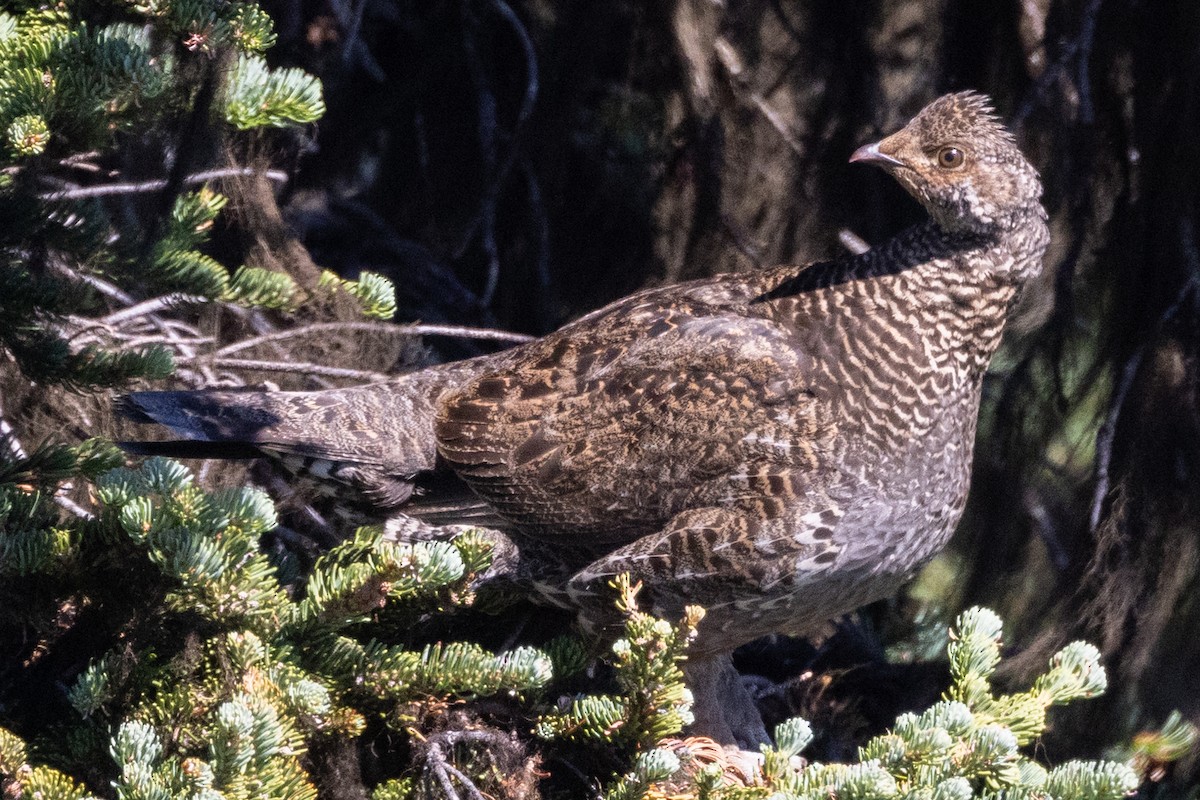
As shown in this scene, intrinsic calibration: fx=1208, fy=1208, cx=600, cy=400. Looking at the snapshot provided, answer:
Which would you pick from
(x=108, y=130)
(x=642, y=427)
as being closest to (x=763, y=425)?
(x=642, y=427)

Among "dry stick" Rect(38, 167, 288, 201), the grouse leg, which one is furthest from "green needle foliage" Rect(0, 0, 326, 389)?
the grouse leg

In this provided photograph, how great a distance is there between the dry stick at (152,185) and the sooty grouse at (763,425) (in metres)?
0.52

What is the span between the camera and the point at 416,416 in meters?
3.36

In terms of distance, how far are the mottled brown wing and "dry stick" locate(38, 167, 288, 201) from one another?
94cm

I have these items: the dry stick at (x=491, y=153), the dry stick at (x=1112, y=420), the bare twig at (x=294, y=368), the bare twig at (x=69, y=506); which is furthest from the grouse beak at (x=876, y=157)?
the bare twig at (x=69, y=506)

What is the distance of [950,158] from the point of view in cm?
289

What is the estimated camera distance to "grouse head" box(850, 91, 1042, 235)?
2873 millimetres

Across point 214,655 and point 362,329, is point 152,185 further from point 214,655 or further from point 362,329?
point 362,329

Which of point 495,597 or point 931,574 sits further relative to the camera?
point 931,574

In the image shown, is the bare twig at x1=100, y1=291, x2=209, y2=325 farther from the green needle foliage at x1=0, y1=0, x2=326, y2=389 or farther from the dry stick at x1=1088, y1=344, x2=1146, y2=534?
the dry stick at x1=1088, y1=344, x2=1146, y2=534

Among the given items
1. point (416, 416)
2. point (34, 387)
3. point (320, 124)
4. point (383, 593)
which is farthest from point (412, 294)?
point (383, 593)

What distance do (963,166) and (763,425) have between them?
0.78m

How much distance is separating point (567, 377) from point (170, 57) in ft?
4.58

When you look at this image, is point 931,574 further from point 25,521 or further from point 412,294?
point 25,521
